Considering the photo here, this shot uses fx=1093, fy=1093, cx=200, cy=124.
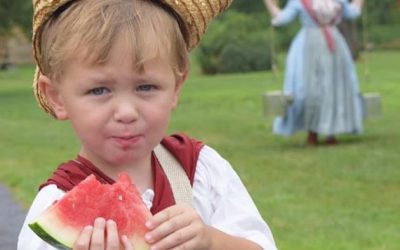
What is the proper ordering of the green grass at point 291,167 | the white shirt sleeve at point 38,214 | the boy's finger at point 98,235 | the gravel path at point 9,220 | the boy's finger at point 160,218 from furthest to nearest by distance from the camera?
1. the green grass at point 291,167
2. the gravel path at point 9,220
3. the white shirt sleeve at point 38,214
4. the boy's finger at point 160,218
5. the boy's finger at point 98,235

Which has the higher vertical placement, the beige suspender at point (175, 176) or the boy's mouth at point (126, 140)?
the boy's mouth at point (126, 140)

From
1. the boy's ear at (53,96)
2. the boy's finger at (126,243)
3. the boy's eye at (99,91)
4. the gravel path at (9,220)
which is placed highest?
the boy's eye at (99,91)

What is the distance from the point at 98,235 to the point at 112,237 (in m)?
0.03

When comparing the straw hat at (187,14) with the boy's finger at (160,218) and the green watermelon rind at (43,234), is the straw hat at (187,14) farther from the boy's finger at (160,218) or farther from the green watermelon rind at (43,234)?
the boy's finger at (160,218)

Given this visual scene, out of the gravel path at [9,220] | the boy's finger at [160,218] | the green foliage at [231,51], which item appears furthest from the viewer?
the green foliage at [231,51]

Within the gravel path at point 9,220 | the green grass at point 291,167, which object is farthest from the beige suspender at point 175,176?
the gravel path at point 9,220

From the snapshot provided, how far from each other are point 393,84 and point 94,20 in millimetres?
23365

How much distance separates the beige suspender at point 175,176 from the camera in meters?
2.84

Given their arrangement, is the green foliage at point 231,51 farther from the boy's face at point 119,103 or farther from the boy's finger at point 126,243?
the boy's finger at point 126,243

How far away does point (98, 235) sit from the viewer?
2.28 metres

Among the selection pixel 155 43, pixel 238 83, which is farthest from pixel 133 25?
pixel 238 83

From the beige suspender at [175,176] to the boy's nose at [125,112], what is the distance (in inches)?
13.8

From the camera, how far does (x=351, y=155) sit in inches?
465

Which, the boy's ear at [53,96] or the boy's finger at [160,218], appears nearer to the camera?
the boy's finger at [160,218]
